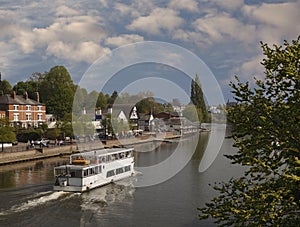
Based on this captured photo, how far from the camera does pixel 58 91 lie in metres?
74.4

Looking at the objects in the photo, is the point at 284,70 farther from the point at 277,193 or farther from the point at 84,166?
the point at 84,166

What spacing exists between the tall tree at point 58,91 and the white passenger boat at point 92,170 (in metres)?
41.3

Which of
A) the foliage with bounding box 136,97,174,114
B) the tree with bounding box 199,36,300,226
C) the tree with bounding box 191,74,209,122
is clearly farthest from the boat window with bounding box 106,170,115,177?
the tree with bounding box 191,74,209,122

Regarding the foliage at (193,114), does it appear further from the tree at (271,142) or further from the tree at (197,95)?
the tree at (271,142)

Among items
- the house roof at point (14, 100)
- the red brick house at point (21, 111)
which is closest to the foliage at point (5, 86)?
the red brick house at point (21, 111)

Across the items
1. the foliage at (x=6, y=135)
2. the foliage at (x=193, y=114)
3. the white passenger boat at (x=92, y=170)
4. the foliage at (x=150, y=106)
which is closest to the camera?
the white passenger boat at (x=92, y=170)

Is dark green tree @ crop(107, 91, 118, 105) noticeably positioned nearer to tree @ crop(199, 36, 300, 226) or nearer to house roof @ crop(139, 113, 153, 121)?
house roof @ crop(139, 113, 153, 121)

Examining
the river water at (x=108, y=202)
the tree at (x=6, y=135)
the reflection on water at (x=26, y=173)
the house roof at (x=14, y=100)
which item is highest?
the house roof at (x=14, y=100)

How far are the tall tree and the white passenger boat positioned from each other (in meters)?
41.3

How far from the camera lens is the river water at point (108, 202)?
750 inches

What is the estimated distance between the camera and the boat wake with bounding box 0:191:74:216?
20.3 meters

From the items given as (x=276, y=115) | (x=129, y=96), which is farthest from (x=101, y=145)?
(x=129, y=96)

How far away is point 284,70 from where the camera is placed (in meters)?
9.20

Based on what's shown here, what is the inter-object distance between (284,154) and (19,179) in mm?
24136
